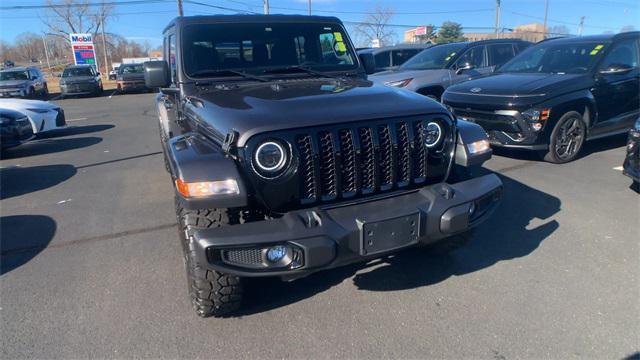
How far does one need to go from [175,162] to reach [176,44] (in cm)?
159

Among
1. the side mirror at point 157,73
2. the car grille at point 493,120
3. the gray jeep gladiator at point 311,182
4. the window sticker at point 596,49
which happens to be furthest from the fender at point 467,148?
the window sticker at point 596,49

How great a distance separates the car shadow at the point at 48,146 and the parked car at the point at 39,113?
14.0 inches

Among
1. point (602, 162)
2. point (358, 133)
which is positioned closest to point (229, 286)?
point (358, 133)

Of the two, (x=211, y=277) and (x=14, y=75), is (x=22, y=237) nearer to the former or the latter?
(x=211, y=277)

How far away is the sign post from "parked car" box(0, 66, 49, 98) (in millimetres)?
11764

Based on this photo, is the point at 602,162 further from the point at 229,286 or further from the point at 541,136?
the point at 229,286

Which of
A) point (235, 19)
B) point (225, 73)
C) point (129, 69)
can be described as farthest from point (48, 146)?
point (129, 69)

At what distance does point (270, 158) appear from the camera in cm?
240

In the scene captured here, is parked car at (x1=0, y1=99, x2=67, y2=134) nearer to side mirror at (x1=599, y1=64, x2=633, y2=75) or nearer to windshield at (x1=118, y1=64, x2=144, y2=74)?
side mirror at (x1=599, y1=64, x2=633, y2=75)

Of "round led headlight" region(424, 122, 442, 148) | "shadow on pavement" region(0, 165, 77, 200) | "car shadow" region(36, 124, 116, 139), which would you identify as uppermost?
"round led headlight" region(424, 122, 442, 148)

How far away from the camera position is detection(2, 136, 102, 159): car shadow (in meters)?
8.30

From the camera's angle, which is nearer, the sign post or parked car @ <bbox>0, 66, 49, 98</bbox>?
parked car @ <bbox>0, 66, 49, 98</bbox>

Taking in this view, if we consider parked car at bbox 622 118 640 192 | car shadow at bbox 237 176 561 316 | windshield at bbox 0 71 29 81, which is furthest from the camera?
windshield at bbox 0 71 29 81

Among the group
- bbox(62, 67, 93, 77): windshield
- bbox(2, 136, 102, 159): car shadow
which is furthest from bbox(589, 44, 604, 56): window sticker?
bbox(62, 67, 93, 77): windshield
